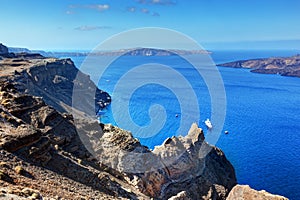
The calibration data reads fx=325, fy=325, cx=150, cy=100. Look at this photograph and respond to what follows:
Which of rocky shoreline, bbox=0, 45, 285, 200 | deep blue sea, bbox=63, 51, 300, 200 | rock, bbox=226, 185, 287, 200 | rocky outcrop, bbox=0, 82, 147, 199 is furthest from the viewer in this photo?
deep blue sea, bbox=63, 51, 300, 200

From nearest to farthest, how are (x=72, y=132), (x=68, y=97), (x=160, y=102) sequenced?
(x=72, y=132)
(x=68, y=97)
(x=160, y=102)

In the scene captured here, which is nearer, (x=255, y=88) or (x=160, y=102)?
(x=160, y=102)

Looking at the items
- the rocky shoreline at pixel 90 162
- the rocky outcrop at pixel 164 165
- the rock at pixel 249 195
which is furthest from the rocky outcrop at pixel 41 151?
the rock at pixel 249 195

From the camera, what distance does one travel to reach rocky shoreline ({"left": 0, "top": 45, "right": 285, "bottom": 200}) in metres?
15.9

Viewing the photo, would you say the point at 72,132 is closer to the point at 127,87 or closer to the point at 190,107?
the point at 190,107

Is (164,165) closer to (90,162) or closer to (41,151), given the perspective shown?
(90,162)

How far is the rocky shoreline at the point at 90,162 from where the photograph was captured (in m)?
15.9

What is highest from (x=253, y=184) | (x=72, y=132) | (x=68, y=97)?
(x=72, y=132)

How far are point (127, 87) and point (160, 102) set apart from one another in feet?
127

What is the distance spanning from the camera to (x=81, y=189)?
17.5 meters

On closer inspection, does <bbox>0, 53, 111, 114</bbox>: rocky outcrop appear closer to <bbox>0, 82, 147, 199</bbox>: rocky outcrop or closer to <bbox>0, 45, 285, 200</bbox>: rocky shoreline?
<bbox>0, 45, 285, 200</bbox>: rocky shoreline

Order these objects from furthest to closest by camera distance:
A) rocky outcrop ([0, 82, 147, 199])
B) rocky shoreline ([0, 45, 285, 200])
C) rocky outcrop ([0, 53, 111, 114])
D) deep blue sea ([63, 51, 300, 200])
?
rocky outcrop ([0, 53, 111, 114]) → deep blue sea ([63, 51, 300, 200]) → rocky shoreline ([0, 45, 285, 200]) → rocky outcrop ([0, 82, 147, 199])

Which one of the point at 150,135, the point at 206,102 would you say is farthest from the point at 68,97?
the point at 206,102

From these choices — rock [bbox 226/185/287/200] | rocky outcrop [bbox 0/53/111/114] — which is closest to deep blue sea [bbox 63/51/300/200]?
rocky outcrop [bbox 0/53/111/114]
